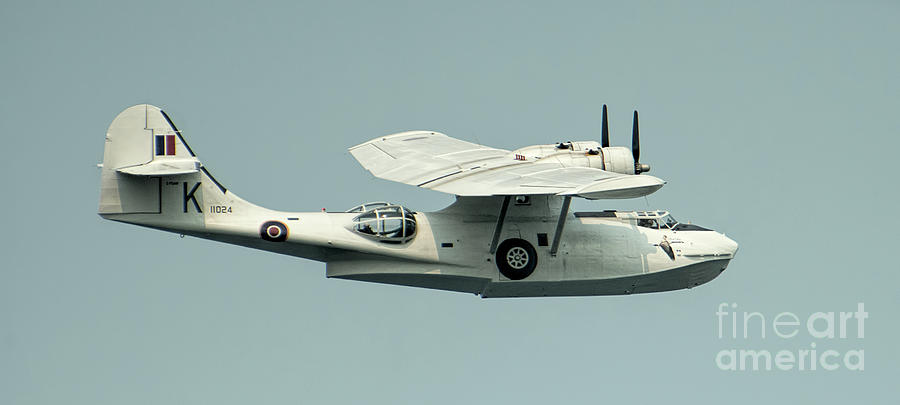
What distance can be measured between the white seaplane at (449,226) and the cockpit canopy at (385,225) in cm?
2

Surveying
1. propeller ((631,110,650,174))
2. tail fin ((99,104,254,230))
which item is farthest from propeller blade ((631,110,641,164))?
tail fin ((99,104,254,230))

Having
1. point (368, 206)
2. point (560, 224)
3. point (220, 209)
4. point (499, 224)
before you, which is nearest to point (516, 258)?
point (499, 224)

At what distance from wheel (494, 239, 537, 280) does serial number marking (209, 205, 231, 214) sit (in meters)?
5.83

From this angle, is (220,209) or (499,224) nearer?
(220,209)

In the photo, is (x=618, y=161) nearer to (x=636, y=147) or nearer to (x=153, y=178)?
(x=636, y=147)

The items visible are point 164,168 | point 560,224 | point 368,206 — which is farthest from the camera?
point 560,224

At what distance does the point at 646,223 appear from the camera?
3675 centimetres

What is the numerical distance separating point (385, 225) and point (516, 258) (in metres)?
2.95

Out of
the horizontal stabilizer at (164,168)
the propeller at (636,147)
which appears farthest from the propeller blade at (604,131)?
the horizontal stabilizer at (164,168)

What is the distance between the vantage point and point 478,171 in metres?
34.7

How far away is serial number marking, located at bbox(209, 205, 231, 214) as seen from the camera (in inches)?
1366

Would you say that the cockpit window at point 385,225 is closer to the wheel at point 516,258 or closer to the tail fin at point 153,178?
the wheel at point 516,258

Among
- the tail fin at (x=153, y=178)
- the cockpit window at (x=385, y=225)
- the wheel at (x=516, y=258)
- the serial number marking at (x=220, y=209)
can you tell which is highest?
the tail fin at (x=153, y=178)

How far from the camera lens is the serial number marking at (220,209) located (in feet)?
114
